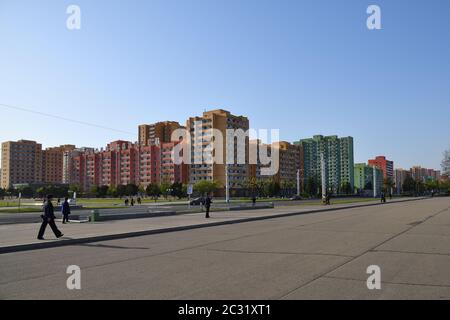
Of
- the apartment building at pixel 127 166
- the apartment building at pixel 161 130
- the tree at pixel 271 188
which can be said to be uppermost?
the apartment building at pixel 161 130

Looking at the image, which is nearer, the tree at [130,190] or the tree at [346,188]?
the tree at [130,190]

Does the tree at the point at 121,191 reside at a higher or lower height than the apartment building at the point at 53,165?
lower

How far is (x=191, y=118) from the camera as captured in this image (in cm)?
14638

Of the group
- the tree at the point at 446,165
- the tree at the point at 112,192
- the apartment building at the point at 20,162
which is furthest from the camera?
the apartment building at the point at 20,162

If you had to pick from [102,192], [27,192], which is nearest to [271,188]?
[102,192]

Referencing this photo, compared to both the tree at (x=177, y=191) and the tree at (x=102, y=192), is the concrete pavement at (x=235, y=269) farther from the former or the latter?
the tree at (x=102, y=192)

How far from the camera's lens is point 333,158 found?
190500 mm

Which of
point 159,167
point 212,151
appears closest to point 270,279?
point 212,151

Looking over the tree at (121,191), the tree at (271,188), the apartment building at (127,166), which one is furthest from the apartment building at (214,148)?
the tree at (121,191)

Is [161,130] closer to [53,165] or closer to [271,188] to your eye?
[53,165]

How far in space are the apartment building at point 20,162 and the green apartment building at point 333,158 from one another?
11631 centimetres

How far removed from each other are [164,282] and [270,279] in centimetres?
196

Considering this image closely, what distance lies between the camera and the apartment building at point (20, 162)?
17662 centimetres
